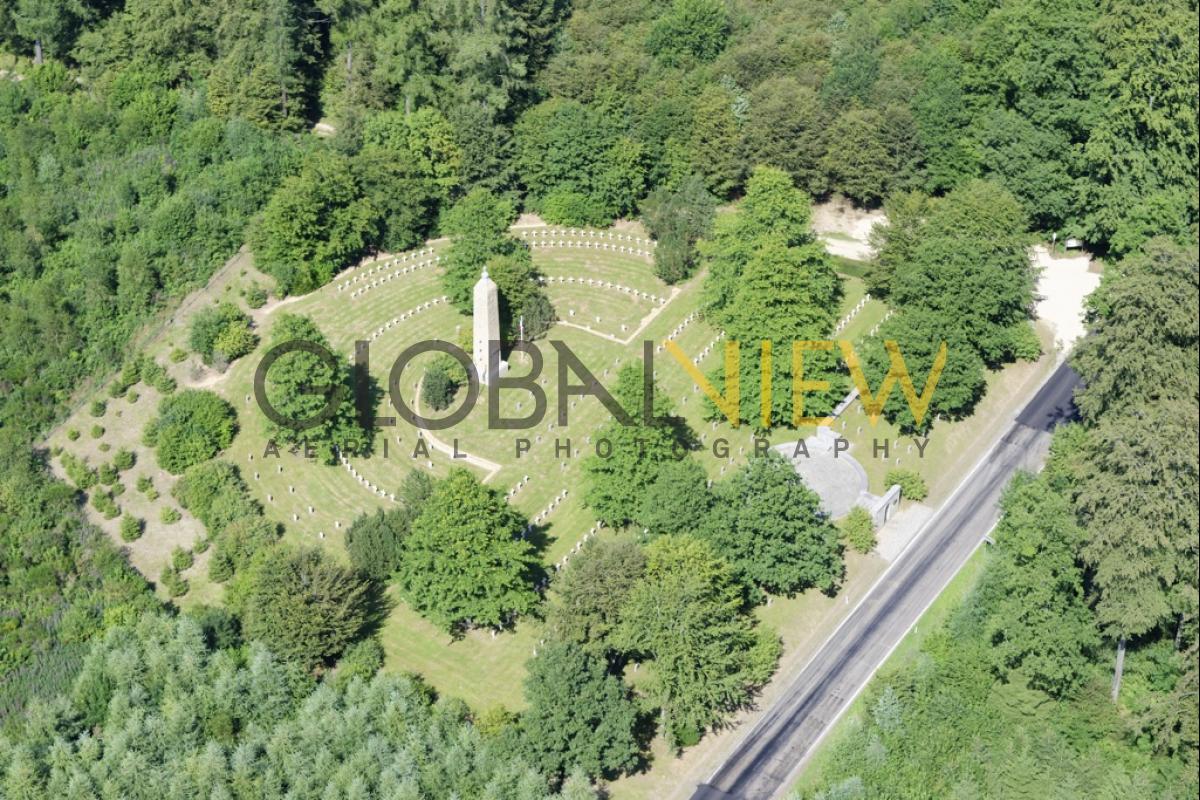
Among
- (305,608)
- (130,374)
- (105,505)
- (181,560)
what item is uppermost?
(305,608)

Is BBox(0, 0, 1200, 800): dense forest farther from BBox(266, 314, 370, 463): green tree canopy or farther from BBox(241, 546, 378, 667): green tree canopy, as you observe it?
BBox(266, 314, 370, 463): green tree canopy

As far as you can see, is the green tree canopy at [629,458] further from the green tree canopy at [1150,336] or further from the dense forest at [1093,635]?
the green tree canopy at [1150,336]

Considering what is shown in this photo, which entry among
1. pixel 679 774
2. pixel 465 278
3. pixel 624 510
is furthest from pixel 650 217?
pixel 679 774

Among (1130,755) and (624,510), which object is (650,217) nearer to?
(624,510)

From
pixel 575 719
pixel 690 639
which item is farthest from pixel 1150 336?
pixel 575 719

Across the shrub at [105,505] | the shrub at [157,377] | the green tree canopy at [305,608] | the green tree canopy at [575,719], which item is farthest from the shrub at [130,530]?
the green tree canopy at [575,719]

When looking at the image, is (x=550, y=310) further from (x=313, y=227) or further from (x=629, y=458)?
(x=629, y=458)

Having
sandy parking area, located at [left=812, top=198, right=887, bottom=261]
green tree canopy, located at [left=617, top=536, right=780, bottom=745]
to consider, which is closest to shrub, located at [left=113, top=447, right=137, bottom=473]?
green tree canopy, located at [left=617, top=536, right=780, bottom=745]
